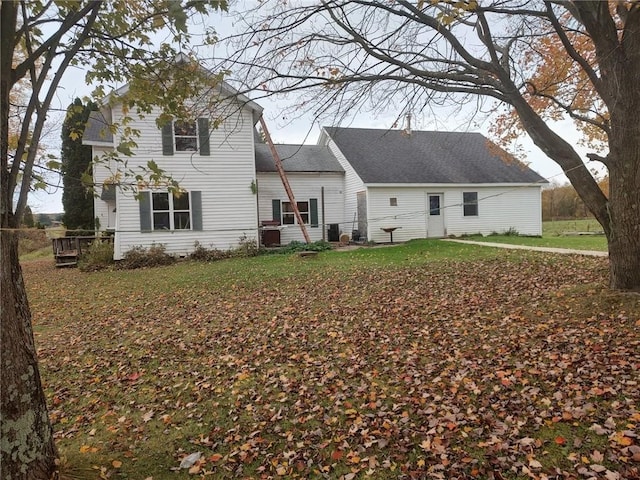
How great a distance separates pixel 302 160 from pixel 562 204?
23529 millimetres

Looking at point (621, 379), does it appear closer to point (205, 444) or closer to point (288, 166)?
point (205, 444)

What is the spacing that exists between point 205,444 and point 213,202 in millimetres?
12374

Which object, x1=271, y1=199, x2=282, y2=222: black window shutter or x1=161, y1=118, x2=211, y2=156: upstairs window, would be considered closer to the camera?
x1=161, y1=118, x2=211, y2=156: upstairs window

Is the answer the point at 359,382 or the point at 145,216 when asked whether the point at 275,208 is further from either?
the point at 359,382

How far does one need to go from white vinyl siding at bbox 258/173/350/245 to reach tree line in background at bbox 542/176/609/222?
20.8 metres

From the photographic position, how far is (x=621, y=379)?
11.7 feet

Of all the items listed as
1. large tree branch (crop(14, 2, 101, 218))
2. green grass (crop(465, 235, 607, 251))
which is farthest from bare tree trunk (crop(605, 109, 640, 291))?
green grass (crop(465, 235, 607, 251))

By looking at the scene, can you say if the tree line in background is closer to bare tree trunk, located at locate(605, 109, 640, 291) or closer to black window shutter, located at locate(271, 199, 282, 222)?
black window shutter, located at locate(271, 199, 282, 222)

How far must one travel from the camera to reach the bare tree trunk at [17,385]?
7.69ft

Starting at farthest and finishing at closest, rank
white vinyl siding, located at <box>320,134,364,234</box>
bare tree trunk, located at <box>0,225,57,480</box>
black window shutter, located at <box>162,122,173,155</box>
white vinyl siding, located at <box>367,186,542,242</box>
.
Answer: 1. white vinyl siding, located at <box>320,134,364,234</box>
2. white vinyl siding, located at <box>367,186,542,242</box>
3. black window shutter, located at <box>162,122,173,155</box>
4. bare tree trunk, located at <box>0,225,57,480</box>

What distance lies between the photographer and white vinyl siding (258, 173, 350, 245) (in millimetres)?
17328

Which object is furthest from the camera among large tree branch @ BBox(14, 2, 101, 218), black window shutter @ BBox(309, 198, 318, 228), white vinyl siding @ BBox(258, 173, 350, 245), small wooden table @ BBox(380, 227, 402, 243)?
black window shutter @ BBox(309, 198, 318, 228)

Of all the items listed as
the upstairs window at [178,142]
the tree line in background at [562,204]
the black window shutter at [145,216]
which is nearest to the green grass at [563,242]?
the upstairs window at [178,142]

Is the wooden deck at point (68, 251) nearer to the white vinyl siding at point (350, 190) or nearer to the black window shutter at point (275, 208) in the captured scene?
the black window shutter at point (275, 208)
